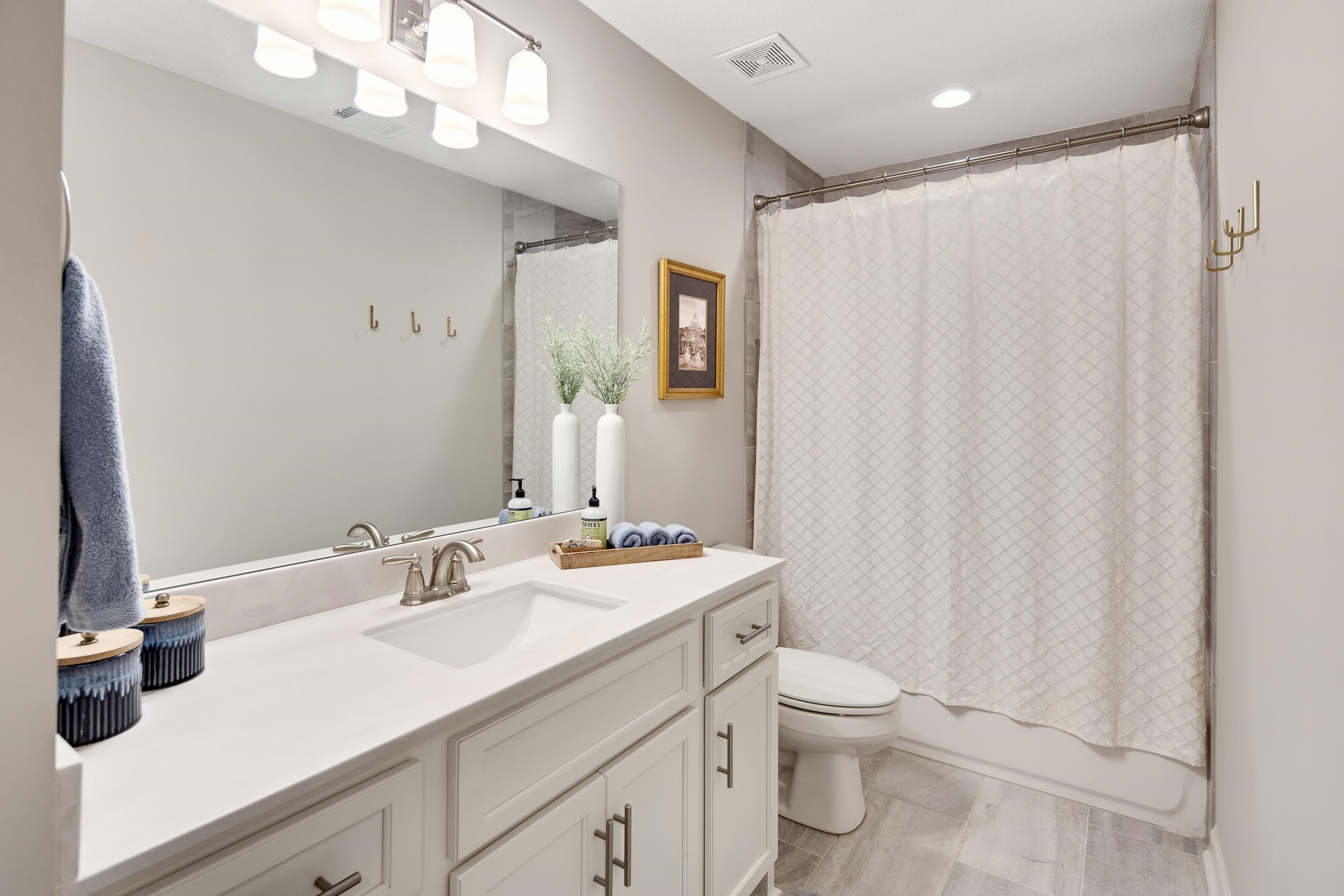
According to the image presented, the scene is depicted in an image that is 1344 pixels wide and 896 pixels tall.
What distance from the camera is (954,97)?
7.94ft

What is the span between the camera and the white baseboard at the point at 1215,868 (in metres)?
1.65

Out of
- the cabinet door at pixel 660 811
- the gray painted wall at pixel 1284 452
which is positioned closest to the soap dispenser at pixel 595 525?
the cabinet door at pixel 660 811

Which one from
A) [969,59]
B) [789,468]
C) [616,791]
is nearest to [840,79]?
[969,59]

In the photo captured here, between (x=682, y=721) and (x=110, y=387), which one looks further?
(x=682, y=721)

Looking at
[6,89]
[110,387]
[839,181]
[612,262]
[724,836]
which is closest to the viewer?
[6,89]

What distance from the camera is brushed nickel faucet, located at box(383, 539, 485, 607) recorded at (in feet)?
4.45

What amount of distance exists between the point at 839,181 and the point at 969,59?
3.54 ft

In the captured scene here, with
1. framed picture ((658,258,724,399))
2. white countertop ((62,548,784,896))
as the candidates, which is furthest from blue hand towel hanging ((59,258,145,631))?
framed picture ((658,258,724,399))

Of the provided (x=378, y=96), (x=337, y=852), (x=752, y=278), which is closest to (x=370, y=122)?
(x=378, y=96)

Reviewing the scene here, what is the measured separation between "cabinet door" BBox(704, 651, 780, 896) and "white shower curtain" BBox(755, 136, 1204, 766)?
0.93 meters

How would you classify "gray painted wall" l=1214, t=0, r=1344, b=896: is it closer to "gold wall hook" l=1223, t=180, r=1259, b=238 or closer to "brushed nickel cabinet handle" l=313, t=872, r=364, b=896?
"gold wall hook" l=1223, t=180, r=1259, b=238

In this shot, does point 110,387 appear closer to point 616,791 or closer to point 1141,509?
point 616,791

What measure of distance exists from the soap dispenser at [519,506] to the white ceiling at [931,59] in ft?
4.56

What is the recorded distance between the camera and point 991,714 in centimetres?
230
